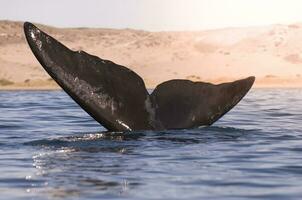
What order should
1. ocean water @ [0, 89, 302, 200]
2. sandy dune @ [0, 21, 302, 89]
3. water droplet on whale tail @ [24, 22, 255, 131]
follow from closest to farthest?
ocean water @ [0, 89, 302, 200] < water droplet on whale tail @ [24, 22, 255, 131] < sandy dune @ [0, 21, 302, 89]

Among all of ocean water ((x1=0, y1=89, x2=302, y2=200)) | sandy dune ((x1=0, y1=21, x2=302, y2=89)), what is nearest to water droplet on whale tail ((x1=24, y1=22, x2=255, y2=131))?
ocean water ((x1=0, y1=89, x2=302, y2=200))

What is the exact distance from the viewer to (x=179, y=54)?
253 feet

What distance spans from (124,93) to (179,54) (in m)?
67.7

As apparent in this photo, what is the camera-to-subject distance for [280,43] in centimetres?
7706

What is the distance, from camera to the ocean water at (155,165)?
6492 mm

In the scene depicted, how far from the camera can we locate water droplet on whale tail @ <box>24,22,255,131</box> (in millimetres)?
9250

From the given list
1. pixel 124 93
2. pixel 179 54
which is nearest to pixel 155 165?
pixel 124 93

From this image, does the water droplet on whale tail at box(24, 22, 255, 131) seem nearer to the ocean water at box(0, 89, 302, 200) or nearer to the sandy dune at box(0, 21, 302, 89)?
the ocean water at box(0, 89, 302, 200)


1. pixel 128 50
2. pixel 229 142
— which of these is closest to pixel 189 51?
pixel 128 50

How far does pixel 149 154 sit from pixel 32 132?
14.3 feet

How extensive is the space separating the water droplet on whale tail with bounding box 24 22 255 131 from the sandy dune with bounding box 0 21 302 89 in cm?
3968

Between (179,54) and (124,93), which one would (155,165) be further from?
(179,54)

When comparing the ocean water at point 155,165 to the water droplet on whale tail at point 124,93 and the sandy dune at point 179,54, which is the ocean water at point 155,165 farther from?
the sandy dune at point 179,54

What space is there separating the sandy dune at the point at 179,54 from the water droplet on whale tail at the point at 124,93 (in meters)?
39.7
